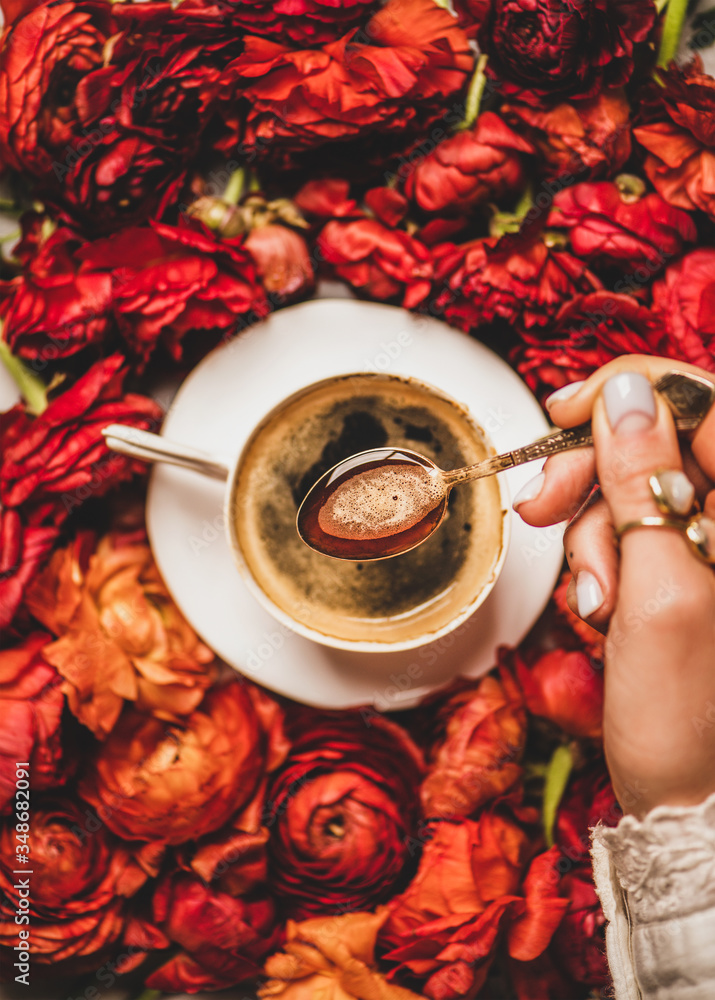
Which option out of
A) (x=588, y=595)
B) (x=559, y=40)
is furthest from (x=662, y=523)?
(x=559, y=40)

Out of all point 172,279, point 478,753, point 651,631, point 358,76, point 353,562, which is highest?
point 358,76

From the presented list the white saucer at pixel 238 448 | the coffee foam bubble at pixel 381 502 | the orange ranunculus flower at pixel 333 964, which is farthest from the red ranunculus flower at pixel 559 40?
the orange ranunculus flower at pixel 333 964

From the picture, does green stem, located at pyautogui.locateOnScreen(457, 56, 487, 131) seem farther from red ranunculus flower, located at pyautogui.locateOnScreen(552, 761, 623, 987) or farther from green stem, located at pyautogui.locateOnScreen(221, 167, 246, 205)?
red ranunculus flower, located at pyautogui.locateOnScreen(552, 761, 623, 987)

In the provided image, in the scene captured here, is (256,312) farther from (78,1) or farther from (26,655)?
(26,655)

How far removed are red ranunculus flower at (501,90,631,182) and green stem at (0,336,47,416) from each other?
2.83 feet

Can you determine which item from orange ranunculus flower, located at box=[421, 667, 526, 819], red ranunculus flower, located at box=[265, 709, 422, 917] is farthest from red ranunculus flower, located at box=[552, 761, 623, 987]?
red ranunculus flower, located at box=[265, 709, 422, 917]

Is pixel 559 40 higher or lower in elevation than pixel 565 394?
higher

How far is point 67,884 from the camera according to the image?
109 centimetres

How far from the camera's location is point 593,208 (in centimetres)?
110

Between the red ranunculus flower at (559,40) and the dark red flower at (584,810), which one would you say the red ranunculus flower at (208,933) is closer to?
the dark red flower at (584,810)

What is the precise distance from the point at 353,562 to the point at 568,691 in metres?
0.38

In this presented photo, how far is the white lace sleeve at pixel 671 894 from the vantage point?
0.75 meters

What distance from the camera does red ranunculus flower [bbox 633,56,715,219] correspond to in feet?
3.36

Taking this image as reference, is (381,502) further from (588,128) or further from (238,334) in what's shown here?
(588,128)
